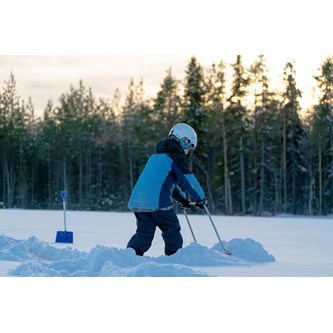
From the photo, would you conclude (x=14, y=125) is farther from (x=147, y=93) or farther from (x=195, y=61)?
(x=195, y=61)

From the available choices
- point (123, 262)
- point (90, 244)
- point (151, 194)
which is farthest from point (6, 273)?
point (90, 244)

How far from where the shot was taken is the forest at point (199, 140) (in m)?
43.2

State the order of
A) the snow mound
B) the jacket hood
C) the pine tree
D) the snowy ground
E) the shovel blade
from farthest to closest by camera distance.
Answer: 1. the pine tree
2. the shovel blade
3. the jacket hood
4. the snowy ground
5. the snow mound

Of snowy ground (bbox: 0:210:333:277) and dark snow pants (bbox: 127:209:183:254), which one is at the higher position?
dark snow pants (bbox: 127:209:183:254)

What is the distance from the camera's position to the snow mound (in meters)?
6.26

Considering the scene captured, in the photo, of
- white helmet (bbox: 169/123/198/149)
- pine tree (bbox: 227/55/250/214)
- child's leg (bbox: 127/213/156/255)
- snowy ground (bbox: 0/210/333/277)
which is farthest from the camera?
pine tree (bbox: 227/55/250/214)

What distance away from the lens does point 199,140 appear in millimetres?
43312

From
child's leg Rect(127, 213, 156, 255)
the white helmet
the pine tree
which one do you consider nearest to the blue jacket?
child's leg Rect(127, 213, 156, 255)

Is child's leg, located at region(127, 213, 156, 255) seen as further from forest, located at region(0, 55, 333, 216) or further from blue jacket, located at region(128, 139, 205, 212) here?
forest, located at region(0, 55, 333, 216)

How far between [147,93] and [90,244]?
1838 inches

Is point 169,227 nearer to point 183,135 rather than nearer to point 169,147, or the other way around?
point 169,147

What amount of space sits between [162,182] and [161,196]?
6.6 inches

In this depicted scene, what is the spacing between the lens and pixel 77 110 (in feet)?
196

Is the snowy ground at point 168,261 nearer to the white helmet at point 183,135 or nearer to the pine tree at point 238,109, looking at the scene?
the white helmet at point 183,135
